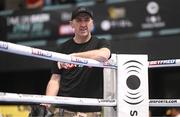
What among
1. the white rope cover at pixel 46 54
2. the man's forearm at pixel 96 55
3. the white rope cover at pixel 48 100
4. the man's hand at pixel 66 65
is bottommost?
the white rope cover at pixel 48 100

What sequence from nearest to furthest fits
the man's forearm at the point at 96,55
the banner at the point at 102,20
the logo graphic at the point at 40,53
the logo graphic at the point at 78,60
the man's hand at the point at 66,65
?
the logo graphic at the point at 40,53, the logo graphic at the point at 78,60, the man's forearm at the point at 96,55, the man's hand at the point at 66,65, the banner at the point at 102,20

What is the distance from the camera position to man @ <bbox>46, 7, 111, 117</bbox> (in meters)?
3.17

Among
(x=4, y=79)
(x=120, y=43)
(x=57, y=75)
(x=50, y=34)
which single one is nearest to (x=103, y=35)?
(x=120, y=43)

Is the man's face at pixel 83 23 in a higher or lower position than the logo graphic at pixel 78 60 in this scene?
higher

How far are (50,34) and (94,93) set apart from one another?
18.4 ft

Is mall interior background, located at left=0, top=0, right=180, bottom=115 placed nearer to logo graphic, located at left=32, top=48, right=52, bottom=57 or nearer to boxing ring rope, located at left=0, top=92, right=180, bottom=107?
boxing ring rope, located at left=0, top=92, right=180, bottom=107

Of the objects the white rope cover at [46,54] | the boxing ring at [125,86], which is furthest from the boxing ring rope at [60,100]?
the white rope cover at [46,54]

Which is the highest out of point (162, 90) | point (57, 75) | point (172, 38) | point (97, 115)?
point (172, 38)

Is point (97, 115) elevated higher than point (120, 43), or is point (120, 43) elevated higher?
point (120, 43)

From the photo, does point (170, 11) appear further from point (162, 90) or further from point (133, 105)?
point (133, 105)

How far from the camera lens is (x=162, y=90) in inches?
348

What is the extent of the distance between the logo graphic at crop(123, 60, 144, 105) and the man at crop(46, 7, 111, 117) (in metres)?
0.19

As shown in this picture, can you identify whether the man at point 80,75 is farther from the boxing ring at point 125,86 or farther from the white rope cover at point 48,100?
the white rope cover at point 48,100

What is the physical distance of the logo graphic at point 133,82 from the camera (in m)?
2.94
